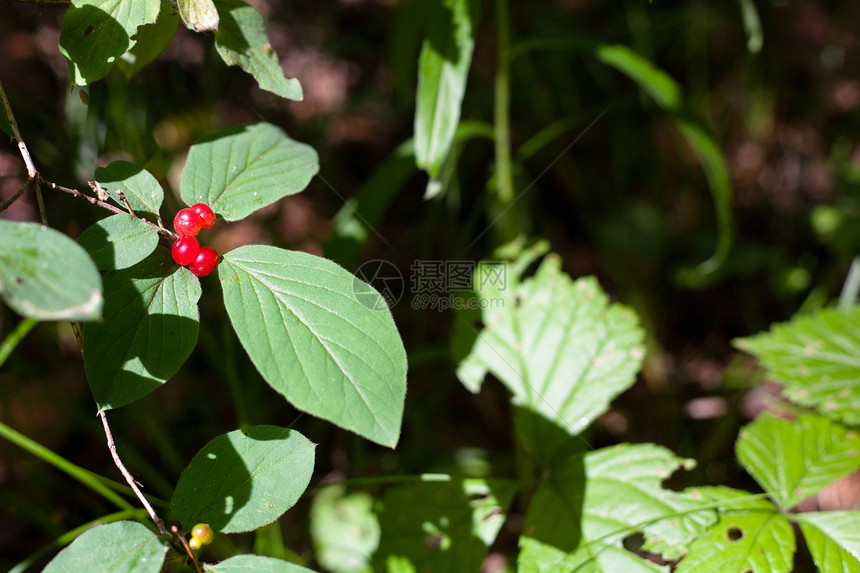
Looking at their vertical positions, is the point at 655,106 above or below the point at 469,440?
above

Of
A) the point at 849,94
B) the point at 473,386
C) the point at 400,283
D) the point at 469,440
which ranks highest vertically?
the point at 849,94

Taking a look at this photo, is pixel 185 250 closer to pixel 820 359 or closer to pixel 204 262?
pixel 204 262

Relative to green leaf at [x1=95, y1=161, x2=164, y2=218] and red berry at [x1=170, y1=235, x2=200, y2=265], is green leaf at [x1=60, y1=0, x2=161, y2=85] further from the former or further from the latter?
red berry at [x1=170, y1=235, x2=200, y2=265]

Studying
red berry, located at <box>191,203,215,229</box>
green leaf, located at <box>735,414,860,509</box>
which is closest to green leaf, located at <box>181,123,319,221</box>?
red berry, located at <box>191,203,215,229</box>

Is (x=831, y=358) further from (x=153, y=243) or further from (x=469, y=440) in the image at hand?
(x=153, y=243)

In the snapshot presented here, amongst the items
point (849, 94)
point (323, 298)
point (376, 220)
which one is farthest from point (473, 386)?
point (849, 94)

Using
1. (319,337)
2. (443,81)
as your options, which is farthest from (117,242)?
(443,81)

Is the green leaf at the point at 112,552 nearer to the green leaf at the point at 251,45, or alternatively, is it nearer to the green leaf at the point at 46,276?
the green leaf at the point at 46,276
